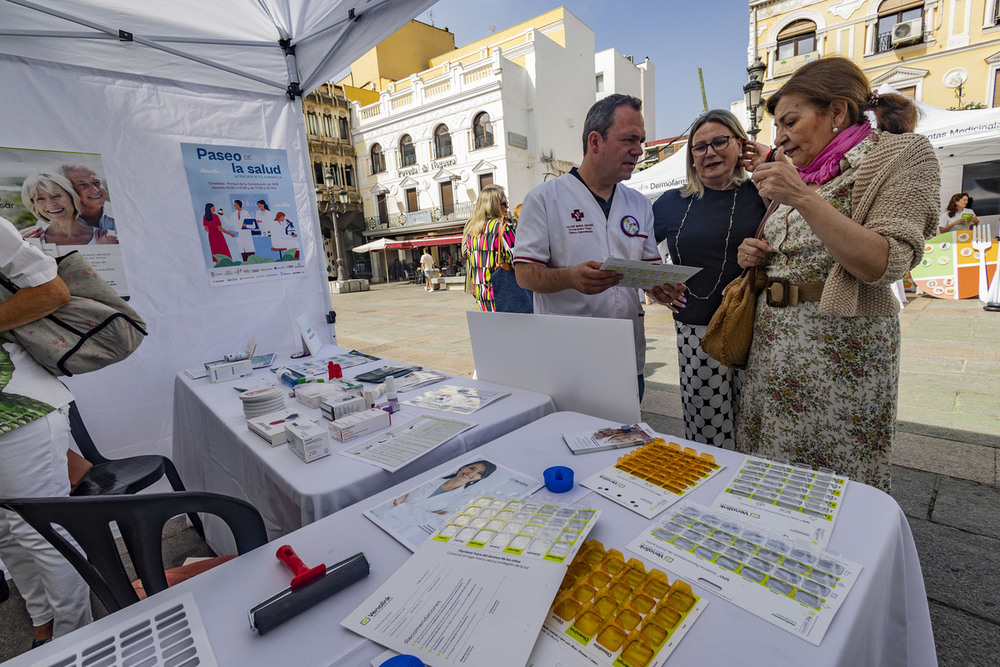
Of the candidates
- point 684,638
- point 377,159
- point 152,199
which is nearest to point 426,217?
point 377,159

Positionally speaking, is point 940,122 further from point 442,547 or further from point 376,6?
point 442,547

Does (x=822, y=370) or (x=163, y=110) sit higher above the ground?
(x=163, y=110)

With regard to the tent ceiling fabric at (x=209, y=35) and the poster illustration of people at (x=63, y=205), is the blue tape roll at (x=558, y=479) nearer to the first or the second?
the tent ceiling fabric at (x=209, y=35)

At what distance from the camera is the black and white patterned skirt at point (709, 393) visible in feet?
6.86

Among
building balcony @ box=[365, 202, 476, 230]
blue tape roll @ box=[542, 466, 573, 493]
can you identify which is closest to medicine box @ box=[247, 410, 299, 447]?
blue tape roll @ box=[542, 466, 573, 493]

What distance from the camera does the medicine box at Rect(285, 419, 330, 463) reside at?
4.36 feet

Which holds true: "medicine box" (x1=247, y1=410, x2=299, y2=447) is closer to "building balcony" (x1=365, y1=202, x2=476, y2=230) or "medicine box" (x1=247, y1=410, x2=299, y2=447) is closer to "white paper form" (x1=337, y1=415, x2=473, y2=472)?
"white paper form" (x1=337, y1=415, x2=473, y2=472)

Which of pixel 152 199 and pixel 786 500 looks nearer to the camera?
pixel 786 500

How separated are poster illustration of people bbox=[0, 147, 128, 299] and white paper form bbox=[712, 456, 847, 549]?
3.25 meters

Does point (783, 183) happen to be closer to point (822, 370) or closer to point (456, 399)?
point (822, 370)

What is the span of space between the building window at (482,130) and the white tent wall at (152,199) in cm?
2073

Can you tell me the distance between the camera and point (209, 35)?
2688 millimetres

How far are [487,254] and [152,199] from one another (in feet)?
7.35

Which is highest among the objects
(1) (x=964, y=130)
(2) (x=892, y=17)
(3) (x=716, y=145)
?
(2) (x=892, y=17)
